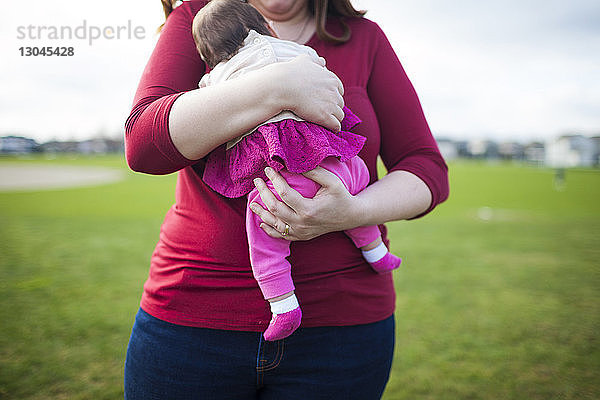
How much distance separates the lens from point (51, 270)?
591cm

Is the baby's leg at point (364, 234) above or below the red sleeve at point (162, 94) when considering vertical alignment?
below

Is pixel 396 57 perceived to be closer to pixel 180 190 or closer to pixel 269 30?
pixel 269 30

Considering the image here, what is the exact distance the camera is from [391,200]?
3.84 ft

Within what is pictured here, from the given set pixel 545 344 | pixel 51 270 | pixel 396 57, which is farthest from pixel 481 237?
pixel 396 57

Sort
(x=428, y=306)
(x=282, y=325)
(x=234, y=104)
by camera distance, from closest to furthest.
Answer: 1. (x=234, y=104)
2. (x=282, y=325)
3. (x=428, y=306)

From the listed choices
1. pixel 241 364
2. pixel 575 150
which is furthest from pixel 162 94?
pixel 575 150

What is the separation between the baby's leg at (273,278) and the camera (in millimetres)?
1093

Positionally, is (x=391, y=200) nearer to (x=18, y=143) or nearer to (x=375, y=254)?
(x=375, y=254)

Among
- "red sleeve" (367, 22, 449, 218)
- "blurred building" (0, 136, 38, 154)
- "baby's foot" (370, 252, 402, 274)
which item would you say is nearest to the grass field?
"baby's foot" (370, 252, 402, 274)

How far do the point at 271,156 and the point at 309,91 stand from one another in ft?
0.57

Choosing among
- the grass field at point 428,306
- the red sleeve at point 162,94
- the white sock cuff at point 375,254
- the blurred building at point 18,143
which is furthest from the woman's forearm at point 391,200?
the blurred building at point 18,143

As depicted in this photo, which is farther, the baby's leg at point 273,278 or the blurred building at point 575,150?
the blurred building at point 575,150

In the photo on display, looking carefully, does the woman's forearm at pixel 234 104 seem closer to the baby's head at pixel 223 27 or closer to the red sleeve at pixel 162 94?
the red sleeve at pixel 162 94

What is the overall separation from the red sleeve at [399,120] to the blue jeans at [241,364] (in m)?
0.46
